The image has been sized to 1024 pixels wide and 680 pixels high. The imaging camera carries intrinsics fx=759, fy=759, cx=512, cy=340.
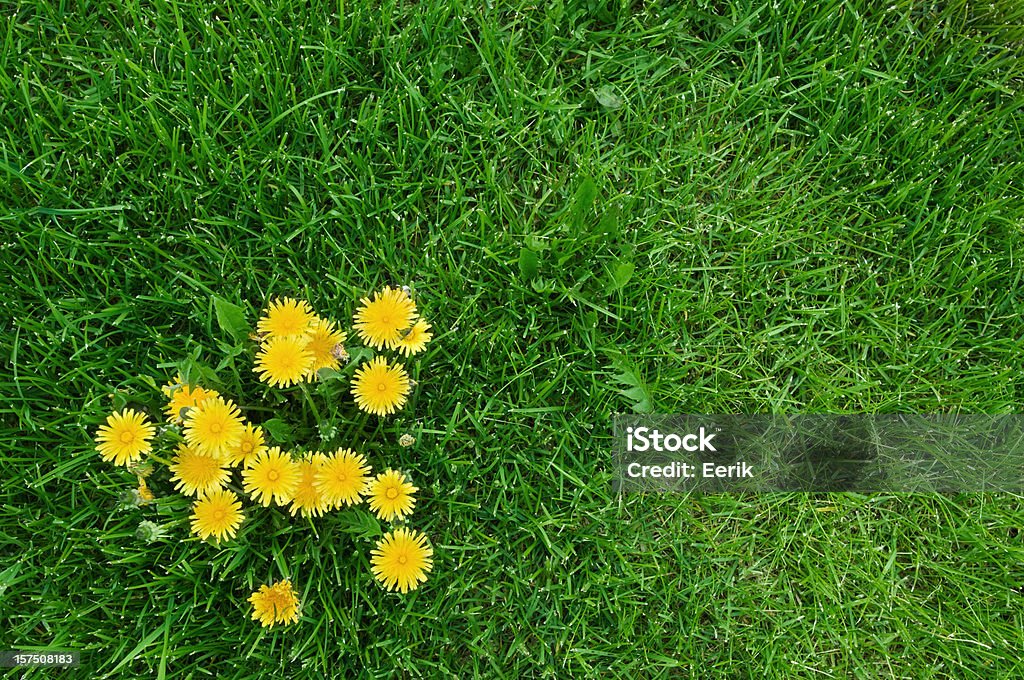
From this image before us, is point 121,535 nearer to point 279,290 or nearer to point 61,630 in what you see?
point 61,630

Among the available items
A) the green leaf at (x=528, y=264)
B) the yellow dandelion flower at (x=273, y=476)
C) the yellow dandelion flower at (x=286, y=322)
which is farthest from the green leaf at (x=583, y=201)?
the yellow dandelion flower at (x=273, y=476)

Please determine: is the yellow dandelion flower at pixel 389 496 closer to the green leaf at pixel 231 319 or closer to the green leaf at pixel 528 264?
the green leaf at pixel 231 319

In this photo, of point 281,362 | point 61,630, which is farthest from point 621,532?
point 61,630

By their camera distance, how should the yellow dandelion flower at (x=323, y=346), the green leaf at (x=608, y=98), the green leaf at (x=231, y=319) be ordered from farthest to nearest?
the green leaf at (x=608, y=98), the green leaf at (x=231, y=319), the yellow dandelion flower at (x=323, y=346)

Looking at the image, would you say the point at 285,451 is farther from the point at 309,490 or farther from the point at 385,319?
the point at 385,319

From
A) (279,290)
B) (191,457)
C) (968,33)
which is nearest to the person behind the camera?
(191,457)
